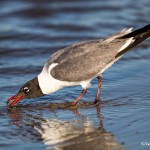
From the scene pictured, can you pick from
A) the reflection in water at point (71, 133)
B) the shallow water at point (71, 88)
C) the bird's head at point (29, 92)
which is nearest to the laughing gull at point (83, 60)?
the bird's head at point (29, 92)

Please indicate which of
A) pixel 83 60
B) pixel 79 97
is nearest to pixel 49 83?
pixel 79 97

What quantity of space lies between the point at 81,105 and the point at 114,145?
1.94m

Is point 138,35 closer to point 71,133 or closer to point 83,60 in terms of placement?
point 83,60

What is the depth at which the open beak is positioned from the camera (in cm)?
768

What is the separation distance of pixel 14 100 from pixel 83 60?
120cm

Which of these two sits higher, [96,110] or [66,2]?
[66,2]

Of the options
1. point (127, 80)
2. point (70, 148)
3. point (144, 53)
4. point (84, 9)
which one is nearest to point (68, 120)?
point (70, 148)

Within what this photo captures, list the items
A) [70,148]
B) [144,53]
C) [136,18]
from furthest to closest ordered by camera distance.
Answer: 1. [136,18]
2. [144,53]
3. [70,148]

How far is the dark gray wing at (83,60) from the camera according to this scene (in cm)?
761

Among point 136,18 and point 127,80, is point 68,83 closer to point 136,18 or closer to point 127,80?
point 127,80

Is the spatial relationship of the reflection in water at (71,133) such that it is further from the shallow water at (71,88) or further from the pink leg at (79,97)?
the pink leg at (79,97)

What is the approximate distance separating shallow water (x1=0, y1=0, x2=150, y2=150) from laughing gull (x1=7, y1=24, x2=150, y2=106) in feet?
1.21

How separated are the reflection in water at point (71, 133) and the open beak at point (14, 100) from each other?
230 millimetres

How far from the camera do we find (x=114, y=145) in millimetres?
5938
